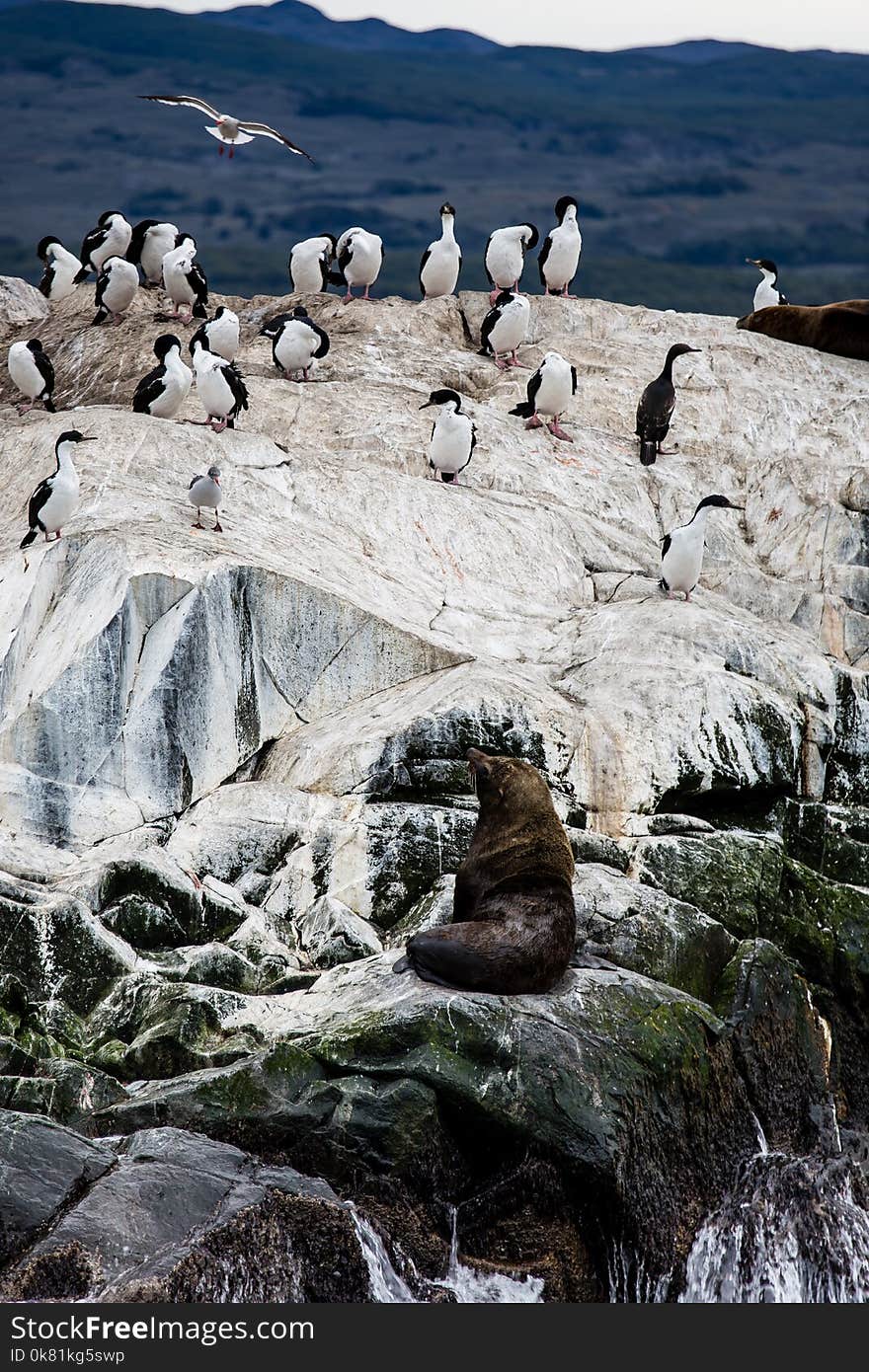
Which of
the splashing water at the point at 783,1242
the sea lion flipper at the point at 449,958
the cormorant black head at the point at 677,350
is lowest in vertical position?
the splashing water at the point at 783,1242

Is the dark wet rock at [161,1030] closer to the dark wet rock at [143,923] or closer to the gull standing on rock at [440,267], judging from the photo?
the dark wet rock at [143,923]

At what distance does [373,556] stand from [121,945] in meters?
5.33

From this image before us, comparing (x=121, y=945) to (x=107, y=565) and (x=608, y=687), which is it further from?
(x=608, y=687)

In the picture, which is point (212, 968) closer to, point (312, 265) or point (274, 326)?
point (274, 326)

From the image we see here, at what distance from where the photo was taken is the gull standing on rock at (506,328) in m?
19.6

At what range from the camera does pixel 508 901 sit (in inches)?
391

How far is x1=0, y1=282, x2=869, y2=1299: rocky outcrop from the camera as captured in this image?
910 cm

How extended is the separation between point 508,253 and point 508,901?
13415mm

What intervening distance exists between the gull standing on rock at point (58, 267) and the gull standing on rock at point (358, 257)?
5.01 meters

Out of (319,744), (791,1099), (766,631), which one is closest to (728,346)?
(766,631)

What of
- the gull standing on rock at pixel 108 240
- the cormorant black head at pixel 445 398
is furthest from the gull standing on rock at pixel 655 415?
the gull standing on rock at pixel 108 240

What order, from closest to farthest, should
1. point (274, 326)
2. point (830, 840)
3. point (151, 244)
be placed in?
1. point (830, 840)
2. point (274, 326)
3. point (151, 244)

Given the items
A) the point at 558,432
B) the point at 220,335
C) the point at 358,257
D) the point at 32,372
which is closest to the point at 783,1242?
the point at 558,432

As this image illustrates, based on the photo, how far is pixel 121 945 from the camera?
10914mm
